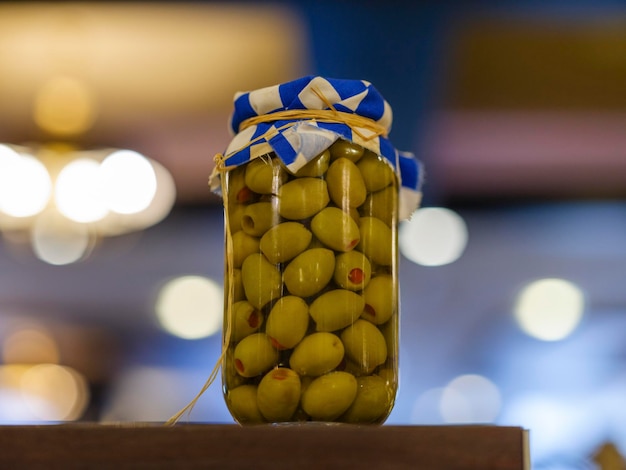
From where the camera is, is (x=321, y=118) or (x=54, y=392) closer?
(x=321, y=118)

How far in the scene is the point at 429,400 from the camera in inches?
116

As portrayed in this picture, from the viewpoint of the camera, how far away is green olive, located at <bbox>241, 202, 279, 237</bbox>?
1.82ft

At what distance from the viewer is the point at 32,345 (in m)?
3.43

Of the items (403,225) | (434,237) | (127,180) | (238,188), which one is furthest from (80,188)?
(238,188)

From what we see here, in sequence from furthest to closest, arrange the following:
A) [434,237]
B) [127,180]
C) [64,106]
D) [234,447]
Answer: [434,237]
[127,180]
[64,106]
[234,447]

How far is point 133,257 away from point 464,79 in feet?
4.59

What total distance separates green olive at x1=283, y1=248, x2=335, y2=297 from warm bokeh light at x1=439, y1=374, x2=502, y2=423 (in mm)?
2401

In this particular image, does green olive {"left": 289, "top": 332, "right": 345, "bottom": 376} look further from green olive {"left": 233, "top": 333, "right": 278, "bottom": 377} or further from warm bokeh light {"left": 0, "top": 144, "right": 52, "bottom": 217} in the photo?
warm bokeh light {"left": 0, "top": 144, "right": 52, "bottom": 217}

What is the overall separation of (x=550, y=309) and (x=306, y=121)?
2369mm

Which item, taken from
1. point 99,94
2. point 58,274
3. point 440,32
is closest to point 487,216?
point 440,32

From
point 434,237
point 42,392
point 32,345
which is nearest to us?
point 434,237

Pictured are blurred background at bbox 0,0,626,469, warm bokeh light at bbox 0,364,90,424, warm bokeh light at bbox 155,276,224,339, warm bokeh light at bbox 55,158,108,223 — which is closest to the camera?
A: blurred background at bbox 0,0,626,469

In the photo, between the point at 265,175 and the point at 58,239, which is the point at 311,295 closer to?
the point at 265,175

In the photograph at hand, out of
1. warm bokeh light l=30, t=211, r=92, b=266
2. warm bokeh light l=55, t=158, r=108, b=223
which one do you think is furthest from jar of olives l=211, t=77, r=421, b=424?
warm bokeh light l=30, t=211, r=92, b=266
